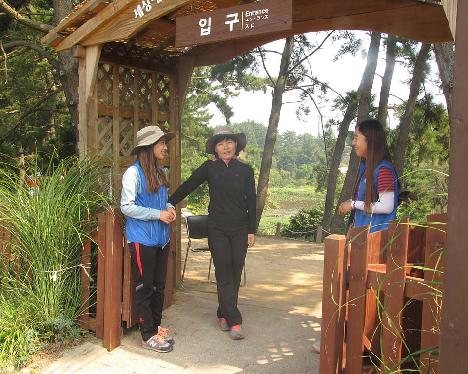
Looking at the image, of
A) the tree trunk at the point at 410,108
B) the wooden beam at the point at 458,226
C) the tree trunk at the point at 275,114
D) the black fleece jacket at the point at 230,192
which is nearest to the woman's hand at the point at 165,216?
the black fleece jacket at the point at 230,192

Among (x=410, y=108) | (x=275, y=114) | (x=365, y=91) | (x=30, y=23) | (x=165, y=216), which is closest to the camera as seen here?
(x=165, y=216)

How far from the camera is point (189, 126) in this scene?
31.6 metres

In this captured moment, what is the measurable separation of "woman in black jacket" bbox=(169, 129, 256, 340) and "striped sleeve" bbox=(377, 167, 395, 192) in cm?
115

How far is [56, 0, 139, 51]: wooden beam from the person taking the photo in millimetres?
4266

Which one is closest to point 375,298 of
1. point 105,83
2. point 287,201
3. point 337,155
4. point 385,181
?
point 385,181

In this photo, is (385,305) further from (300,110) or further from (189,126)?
(189,126)

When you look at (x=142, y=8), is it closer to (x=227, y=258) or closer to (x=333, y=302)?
(x=227, y=258)

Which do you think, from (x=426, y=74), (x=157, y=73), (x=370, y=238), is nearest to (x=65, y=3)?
(x=157, y=73)

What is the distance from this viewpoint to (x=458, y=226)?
4.44ft

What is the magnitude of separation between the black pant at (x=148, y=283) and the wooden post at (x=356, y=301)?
1.70m

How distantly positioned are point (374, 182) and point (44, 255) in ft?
8.43

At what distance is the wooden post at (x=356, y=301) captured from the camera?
2.53 metres

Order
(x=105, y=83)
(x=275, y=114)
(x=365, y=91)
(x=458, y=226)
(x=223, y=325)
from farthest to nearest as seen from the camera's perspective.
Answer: (x=275, y=114)
(x=365, y=91)
(x=105, y=83)
(x=223, y=325)
(x=458, y=226)

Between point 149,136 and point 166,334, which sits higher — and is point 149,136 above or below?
above
